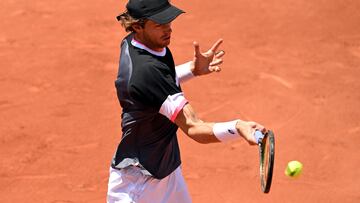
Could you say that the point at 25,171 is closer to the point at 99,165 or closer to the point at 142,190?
the point at 99,165

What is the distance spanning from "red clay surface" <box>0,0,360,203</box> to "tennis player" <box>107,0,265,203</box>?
2.18 meters

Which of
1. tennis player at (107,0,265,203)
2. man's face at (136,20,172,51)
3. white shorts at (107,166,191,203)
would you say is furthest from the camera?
white shorts at (107,166,191,203)

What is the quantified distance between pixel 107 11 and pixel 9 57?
7.22 feet

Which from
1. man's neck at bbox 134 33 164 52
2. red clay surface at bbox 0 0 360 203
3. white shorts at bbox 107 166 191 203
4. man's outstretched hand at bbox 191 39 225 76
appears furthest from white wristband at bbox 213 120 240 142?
red clay surface at bbox 0 0 360 203

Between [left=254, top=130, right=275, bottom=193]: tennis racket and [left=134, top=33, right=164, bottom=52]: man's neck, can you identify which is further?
[left=134, top=33, right=164, bottom=52]: man's neck

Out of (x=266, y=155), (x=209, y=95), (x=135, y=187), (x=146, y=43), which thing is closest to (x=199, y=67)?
(x=146, y=43)

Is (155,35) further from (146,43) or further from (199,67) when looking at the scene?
(199,67)

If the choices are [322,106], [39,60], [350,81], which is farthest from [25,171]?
[350,81]

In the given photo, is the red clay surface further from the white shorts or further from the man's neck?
the man's neck

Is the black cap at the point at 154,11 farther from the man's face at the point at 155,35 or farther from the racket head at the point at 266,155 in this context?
the racket head at the point at 266,155

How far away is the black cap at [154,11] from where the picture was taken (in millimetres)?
5094

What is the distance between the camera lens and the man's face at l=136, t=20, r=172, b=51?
5.20 meters

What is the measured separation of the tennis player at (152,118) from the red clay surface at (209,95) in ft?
7.14

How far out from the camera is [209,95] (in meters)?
9.62
